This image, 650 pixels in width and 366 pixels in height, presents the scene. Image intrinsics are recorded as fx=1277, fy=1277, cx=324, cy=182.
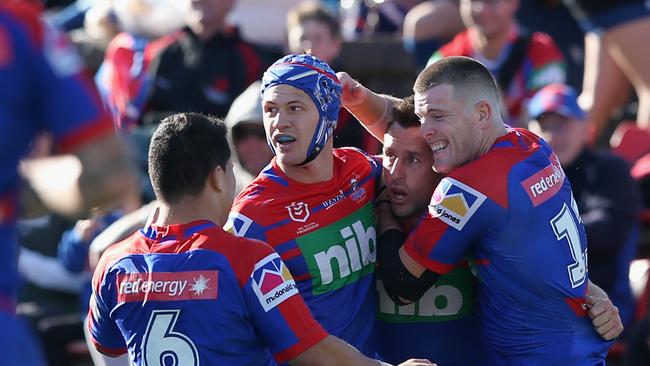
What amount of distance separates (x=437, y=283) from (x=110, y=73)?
4.77m

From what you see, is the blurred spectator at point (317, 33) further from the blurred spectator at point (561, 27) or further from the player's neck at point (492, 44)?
the blurred spectator at point (561, 27)

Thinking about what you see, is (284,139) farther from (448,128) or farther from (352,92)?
(448,128)

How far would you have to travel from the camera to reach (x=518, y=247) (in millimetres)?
4973

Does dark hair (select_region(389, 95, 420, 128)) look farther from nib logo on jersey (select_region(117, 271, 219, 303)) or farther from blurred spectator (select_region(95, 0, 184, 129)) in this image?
blurred spectator (select_region(95, 0, 184, 129))

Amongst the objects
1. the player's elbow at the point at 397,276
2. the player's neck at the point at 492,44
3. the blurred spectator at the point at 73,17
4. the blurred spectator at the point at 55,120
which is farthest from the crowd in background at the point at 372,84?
the blurred spectator at the point at 55,120

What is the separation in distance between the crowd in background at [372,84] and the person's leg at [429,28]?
0.03 ft

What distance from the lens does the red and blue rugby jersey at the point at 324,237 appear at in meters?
5.09

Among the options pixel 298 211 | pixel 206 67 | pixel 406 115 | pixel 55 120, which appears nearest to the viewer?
pixel 55 120

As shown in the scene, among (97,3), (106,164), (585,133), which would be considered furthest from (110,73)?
(106,164)

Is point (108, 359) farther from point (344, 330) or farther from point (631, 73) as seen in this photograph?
point (631, 73)

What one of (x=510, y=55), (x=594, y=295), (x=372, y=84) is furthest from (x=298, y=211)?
(x=372, y=84)

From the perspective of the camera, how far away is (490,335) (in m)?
5.19

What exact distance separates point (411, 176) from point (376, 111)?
441mm

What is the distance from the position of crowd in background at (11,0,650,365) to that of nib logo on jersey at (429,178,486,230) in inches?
109
